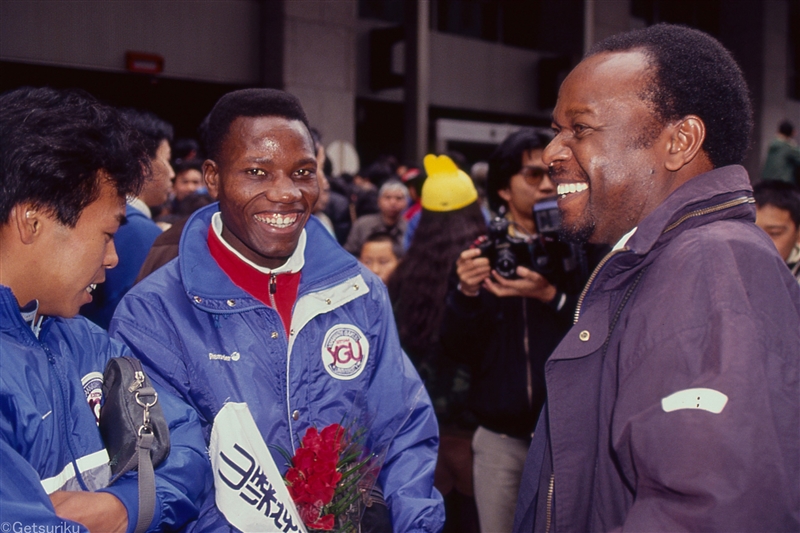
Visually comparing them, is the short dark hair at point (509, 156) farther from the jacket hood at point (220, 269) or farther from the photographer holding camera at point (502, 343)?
the jacket hood at point (220, 269)

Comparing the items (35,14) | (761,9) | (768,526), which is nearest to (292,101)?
(35,14)

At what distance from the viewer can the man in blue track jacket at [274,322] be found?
200cm

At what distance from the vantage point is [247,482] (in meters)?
1.87

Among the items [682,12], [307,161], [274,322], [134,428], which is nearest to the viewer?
[134,428]

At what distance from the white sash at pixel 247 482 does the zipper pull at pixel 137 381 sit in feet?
1.07

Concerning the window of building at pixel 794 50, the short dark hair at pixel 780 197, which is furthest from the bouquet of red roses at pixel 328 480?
the window of building at pixel 794 50

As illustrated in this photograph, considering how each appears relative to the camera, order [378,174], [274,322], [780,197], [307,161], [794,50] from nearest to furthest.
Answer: [274,322]
[307,161]
[780,197]
[378,174]
[794,50]

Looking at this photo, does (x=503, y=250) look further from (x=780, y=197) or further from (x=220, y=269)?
(x=780, y=197)

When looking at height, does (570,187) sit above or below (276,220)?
above

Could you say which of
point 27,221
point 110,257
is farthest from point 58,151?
point 110,257

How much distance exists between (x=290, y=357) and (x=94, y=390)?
59cm

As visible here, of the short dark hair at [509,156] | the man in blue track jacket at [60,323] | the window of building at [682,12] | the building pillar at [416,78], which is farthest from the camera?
the window of building at [682,12]

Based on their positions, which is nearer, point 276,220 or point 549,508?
point 549,508

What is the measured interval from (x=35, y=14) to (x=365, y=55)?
34.1 feet
